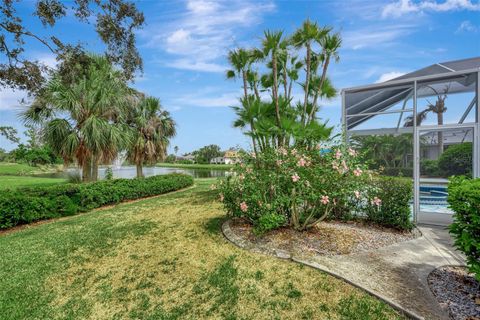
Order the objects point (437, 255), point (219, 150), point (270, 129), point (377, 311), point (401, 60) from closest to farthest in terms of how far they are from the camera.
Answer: point (377, 311) → point (437, 255) → point (270, 129) → point (401, 60) → point (219, 150)

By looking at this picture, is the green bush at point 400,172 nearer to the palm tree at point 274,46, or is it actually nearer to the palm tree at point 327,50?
the palm tree at point 327,50

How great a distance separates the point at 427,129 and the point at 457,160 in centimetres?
86

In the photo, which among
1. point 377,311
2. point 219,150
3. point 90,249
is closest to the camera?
point 377,311

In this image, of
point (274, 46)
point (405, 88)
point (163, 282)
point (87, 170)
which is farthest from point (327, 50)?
point (87, 170)

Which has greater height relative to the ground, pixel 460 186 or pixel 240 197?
pixel 460 186

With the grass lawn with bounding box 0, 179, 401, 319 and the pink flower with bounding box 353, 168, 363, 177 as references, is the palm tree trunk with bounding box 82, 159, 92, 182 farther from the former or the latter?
the pink flower with bounding box 353, 168, 363, 177

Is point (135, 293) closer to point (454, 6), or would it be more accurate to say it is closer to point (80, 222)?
point (80, 222)

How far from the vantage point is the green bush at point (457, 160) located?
5.14 m

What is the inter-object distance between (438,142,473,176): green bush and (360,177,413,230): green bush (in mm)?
1408

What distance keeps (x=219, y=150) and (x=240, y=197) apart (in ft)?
254

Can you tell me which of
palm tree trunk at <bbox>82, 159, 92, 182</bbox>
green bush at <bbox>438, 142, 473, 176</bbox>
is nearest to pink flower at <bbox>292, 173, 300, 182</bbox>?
green bush at <bbox>438, 142, 473, 176</bbox>

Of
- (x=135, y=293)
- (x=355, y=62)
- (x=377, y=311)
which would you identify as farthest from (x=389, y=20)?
(x=135, y=293)

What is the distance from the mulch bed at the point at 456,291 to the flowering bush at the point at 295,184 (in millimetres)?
1235

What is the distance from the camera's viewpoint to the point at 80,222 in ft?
20.5
